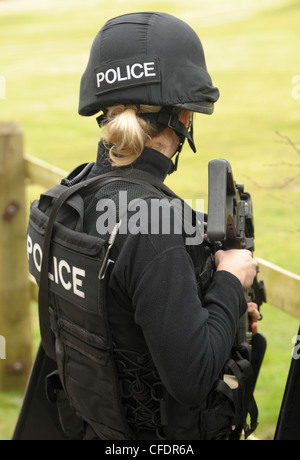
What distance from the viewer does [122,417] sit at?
A: 192 cm

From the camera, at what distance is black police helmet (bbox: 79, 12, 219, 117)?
1852 mm

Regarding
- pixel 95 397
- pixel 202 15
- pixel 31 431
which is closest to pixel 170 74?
pixel 95 397

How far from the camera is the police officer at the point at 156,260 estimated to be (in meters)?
1.66

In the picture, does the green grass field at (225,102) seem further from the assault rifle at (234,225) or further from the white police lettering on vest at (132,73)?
the white police lettering on vest at (132,73)

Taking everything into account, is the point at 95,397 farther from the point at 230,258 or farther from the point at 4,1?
the point at 4,1

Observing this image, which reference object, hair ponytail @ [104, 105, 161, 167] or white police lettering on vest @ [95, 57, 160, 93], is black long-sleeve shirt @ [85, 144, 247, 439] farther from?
white police lettering on vest @ [95, 57, 160, 93]

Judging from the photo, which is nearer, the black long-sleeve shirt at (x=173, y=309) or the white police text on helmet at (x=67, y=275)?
the black long-sleeve shirt at (x=173, y=309)

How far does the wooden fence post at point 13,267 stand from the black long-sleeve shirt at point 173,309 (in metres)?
2.41

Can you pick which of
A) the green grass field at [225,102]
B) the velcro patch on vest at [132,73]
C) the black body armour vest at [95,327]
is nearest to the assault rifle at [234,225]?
the black body armour vest at [95,327]

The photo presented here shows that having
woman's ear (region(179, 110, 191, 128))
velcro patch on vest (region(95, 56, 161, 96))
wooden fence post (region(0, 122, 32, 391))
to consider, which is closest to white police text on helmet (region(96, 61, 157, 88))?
velcro patch on vest (region(95, 56, 161, 96))

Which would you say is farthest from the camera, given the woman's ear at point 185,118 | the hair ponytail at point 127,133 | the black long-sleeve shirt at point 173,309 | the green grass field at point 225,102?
the green grass field at point 225,102

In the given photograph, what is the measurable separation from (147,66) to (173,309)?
0.71 meters

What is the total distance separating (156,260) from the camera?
1.65 m

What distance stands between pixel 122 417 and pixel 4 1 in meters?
16.6
